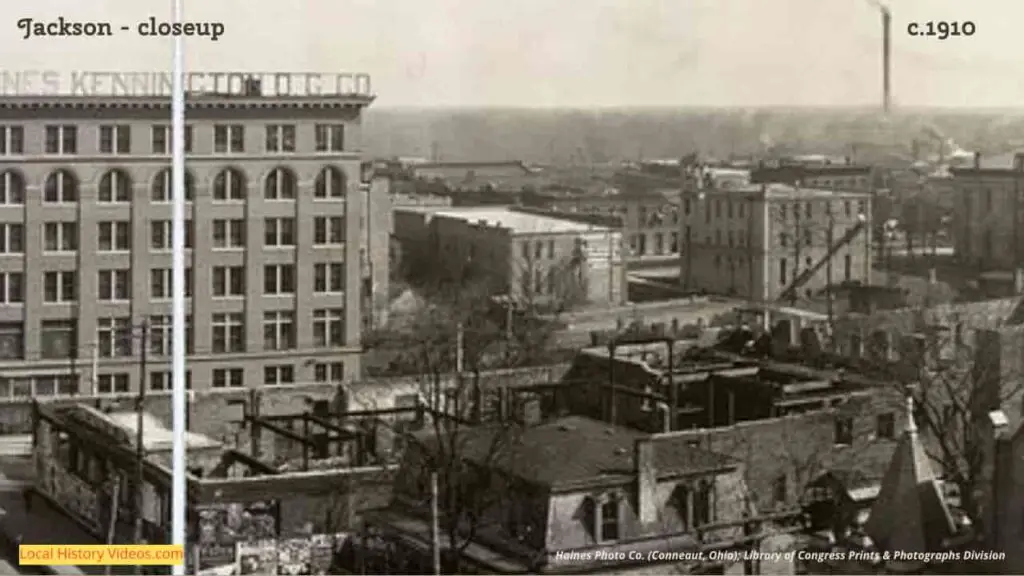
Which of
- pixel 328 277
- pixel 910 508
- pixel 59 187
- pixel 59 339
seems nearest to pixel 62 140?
pixel 59 187

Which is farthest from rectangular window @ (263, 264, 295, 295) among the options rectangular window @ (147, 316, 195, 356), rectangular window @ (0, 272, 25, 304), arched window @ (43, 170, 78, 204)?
rectangular window @ (0, 272, 25, 304)

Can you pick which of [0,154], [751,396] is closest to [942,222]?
[751,396]

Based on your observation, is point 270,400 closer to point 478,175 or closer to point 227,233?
point 227,233

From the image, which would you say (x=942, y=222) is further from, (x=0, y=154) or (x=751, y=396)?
(x=0, y=154)

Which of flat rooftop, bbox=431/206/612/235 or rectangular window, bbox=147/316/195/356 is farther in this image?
flat rooftop, bbox=431/206/612/235

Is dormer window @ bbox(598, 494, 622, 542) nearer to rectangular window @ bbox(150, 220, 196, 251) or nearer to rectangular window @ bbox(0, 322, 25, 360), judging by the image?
rectangular window @ bbox(150, 220, 196, 251)

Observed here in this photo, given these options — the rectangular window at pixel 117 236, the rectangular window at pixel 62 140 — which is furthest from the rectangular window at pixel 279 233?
the rectangular window at pixel 62 140
